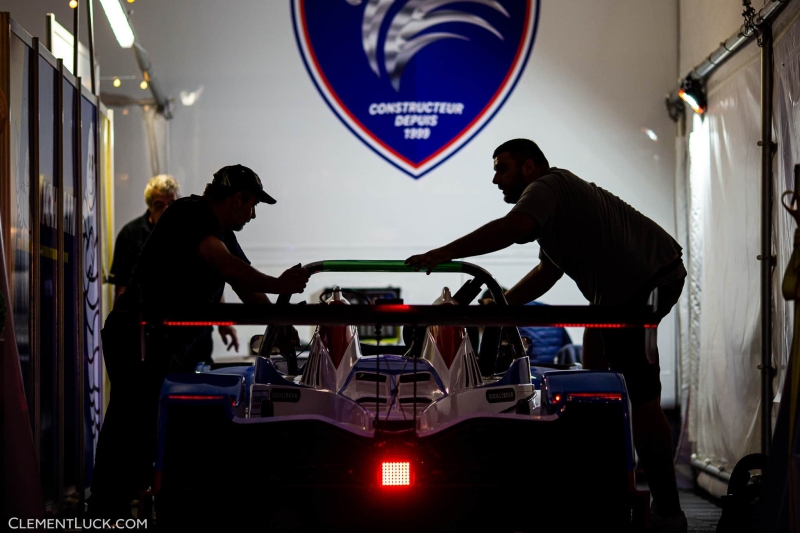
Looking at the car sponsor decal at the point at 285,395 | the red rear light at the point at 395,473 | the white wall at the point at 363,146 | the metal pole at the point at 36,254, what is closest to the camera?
the red rear light at the point at 395,473

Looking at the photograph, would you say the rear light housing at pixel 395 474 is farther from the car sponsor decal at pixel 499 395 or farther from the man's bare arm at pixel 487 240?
the man's bare arm at pixel 487 240

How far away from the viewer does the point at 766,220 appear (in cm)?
437

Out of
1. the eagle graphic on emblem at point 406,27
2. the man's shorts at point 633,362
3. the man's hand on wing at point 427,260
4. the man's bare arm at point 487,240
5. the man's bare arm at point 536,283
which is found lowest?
the man's shorts at point 633,362

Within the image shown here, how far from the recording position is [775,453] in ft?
→ 8.12

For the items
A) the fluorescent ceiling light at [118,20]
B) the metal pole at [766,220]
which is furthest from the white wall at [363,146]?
the metal pole at [766,220]

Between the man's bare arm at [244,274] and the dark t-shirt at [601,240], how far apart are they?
94 cm

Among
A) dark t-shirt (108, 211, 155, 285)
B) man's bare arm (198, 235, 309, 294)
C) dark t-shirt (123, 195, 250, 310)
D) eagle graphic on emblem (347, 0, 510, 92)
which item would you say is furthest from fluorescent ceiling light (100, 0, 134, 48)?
man's bare arm (198, 235, 309, 294)

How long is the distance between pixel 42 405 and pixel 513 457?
99.0 inches

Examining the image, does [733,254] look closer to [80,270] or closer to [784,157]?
[784,157]

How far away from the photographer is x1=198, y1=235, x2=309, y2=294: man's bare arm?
9.17 ft

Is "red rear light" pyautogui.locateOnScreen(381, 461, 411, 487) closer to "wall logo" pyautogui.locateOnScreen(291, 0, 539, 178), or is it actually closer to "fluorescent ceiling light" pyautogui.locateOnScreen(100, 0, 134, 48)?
"fluorescent ceiling light" pyautogui.locateOnScreen(100, 0, 134, 48)

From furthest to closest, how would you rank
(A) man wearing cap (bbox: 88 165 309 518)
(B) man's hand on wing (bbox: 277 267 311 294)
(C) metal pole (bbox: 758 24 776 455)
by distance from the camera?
(C) metal pole (bbox: 758 24 776 455) < (A) man wearing cap (bbox: 88 165 309 518) < (B) man's hand on wing (bbox: 277 267 311 294)

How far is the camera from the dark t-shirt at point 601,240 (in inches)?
128

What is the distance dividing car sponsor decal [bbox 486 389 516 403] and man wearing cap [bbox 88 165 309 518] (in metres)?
1.15
